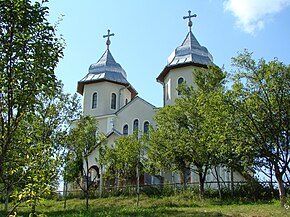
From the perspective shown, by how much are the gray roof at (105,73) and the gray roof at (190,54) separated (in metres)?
5.35

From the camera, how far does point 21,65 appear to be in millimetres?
4879

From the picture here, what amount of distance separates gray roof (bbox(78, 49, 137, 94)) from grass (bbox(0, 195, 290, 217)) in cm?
1245

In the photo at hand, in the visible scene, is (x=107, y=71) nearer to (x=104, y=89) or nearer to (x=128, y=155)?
(x=104, y=89)

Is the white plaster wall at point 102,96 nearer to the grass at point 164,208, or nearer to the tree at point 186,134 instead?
the grass at point 164,208

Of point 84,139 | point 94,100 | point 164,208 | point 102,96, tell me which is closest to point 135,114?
point 102,96

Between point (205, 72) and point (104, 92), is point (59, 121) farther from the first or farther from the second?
point (104, 92)

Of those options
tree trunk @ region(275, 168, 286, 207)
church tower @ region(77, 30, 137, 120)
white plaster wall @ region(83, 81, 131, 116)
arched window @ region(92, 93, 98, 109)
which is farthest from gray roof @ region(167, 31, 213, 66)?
tree trunk @ region(275, 168, 286, 207)

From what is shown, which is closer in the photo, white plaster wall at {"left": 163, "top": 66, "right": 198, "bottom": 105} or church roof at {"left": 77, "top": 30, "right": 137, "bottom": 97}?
white plaster wall at {"left": 163, "top": 66, "right": 198, "bottom": 105}

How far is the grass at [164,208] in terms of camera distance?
1494cm

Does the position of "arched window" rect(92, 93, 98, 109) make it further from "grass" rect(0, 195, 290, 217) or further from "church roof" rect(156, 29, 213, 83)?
"grass" rect(0, 195, 290, 217)

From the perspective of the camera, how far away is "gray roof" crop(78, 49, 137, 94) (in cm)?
3412

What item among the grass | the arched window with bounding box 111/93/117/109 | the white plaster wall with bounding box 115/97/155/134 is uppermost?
the arched window with bounding box 111/93/117/109

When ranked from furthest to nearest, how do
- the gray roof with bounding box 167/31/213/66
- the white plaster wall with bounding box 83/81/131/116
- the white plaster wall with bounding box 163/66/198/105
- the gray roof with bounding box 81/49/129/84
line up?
the gray roof with bounding box 81/49/129/84
the white plaster wall with bounding box 83/81/131/116
the gray roof with bounding box 167/31/213/66
the white plaster wall with bounding box 163/66/198/105

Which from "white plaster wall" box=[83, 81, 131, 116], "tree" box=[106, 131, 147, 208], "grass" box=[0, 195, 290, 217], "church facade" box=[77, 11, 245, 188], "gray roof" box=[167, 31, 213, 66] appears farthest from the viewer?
"white plaster wall" box=[83, 81, 131, 116]
